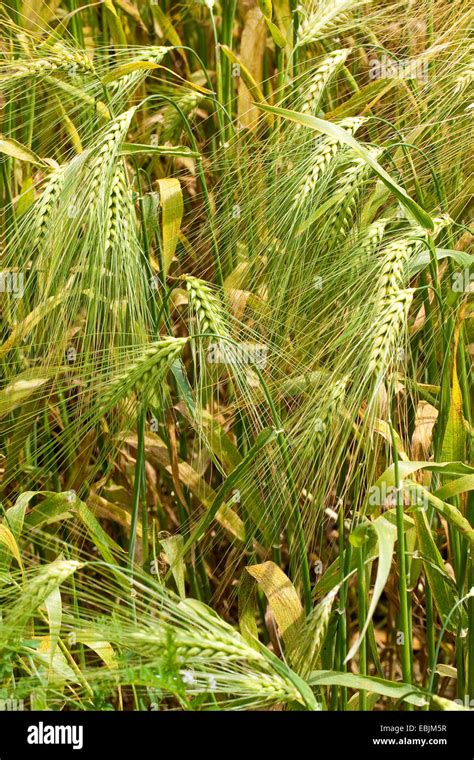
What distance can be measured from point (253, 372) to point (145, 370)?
0.73ft

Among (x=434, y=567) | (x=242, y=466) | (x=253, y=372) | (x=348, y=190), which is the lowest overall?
(x=434, y=567)

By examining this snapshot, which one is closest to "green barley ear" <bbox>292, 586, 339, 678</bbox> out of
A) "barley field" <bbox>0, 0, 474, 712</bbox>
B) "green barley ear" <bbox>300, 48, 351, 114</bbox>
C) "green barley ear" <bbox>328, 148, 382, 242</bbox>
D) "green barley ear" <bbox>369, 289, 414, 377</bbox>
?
"barley field" <bbox>0, 0, 474, 712</bbox>

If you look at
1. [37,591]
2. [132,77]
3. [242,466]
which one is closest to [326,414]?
[242,466]

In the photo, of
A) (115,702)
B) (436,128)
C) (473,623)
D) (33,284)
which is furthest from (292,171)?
(115,702)

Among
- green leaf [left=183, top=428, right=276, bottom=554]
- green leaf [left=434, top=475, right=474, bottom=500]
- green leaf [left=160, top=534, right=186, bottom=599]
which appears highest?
green leaf [left=183, top=428, right=276, bottom=554]

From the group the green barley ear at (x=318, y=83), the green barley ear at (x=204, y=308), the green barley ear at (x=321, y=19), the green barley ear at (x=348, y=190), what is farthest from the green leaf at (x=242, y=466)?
the green barley ear at (x=321, y=19)

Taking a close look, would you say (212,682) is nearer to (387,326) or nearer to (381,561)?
(381,561)

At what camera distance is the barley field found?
93cm

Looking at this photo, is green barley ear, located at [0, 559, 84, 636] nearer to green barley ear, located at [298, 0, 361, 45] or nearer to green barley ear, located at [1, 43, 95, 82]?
green barley ear, located at [1, 43, 95, 82]

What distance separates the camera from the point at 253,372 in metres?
1.13

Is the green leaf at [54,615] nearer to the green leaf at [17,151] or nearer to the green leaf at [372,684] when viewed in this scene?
the green leaf at [372,684]

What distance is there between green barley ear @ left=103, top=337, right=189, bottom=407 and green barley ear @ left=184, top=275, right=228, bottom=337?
59 millimetres

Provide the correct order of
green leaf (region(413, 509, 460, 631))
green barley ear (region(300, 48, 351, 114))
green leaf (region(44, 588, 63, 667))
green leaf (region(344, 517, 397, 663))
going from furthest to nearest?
green barley ear (region(300, 48, 351, 114)), green leaf (region(413, 509, 460, 631)), green leaf (region(44, 588, 63, 667)), green leaf (region(344, 517, 397, 663))
